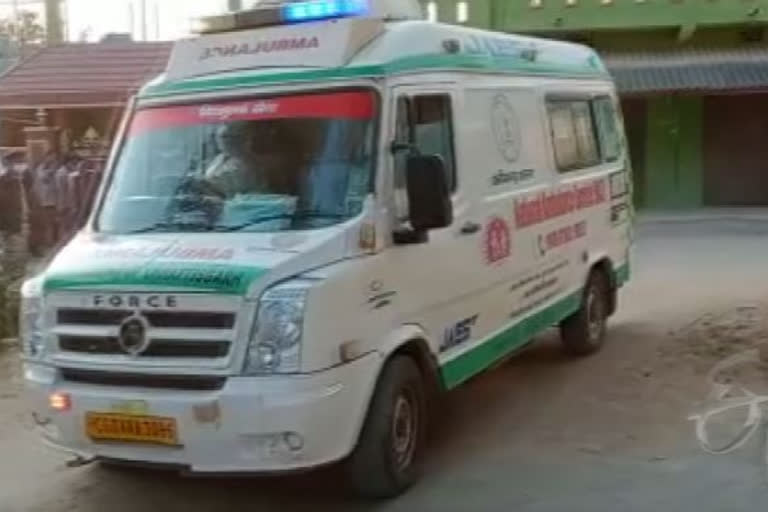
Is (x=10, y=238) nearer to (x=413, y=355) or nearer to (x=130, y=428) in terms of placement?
(x=413, y=355)

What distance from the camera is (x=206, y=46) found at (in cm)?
552

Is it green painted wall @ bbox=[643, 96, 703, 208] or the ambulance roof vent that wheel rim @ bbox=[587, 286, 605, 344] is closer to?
the ambulance roof vent

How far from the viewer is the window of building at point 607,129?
27.3ft

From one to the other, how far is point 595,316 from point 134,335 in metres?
4.69

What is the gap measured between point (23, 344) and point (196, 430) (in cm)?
116

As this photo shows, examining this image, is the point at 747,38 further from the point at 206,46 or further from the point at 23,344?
the point at 23,344

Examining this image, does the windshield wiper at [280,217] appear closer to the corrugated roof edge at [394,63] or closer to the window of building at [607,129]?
the corrugated roof edge at [394,63]

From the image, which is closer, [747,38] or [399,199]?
[399,199]

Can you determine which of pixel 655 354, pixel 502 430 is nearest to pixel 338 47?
pixel 502 430

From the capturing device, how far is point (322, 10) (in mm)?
5379

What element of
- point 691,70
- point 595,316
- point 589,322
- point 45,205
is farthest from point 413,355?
point 691,70

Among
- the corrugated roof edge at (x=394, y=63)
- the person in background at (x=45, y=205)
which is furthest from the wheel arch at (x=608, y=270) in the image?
the person in background at (x=45, y=205)

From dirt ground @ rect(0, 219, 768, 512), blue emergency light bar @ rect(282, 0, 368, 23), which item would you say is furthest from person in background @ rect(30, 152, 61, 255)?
blue emergency light bar @ rect(282, 0, 368, 23)

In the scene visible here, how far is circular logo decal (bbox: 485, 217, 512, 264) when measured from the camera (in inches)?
234
